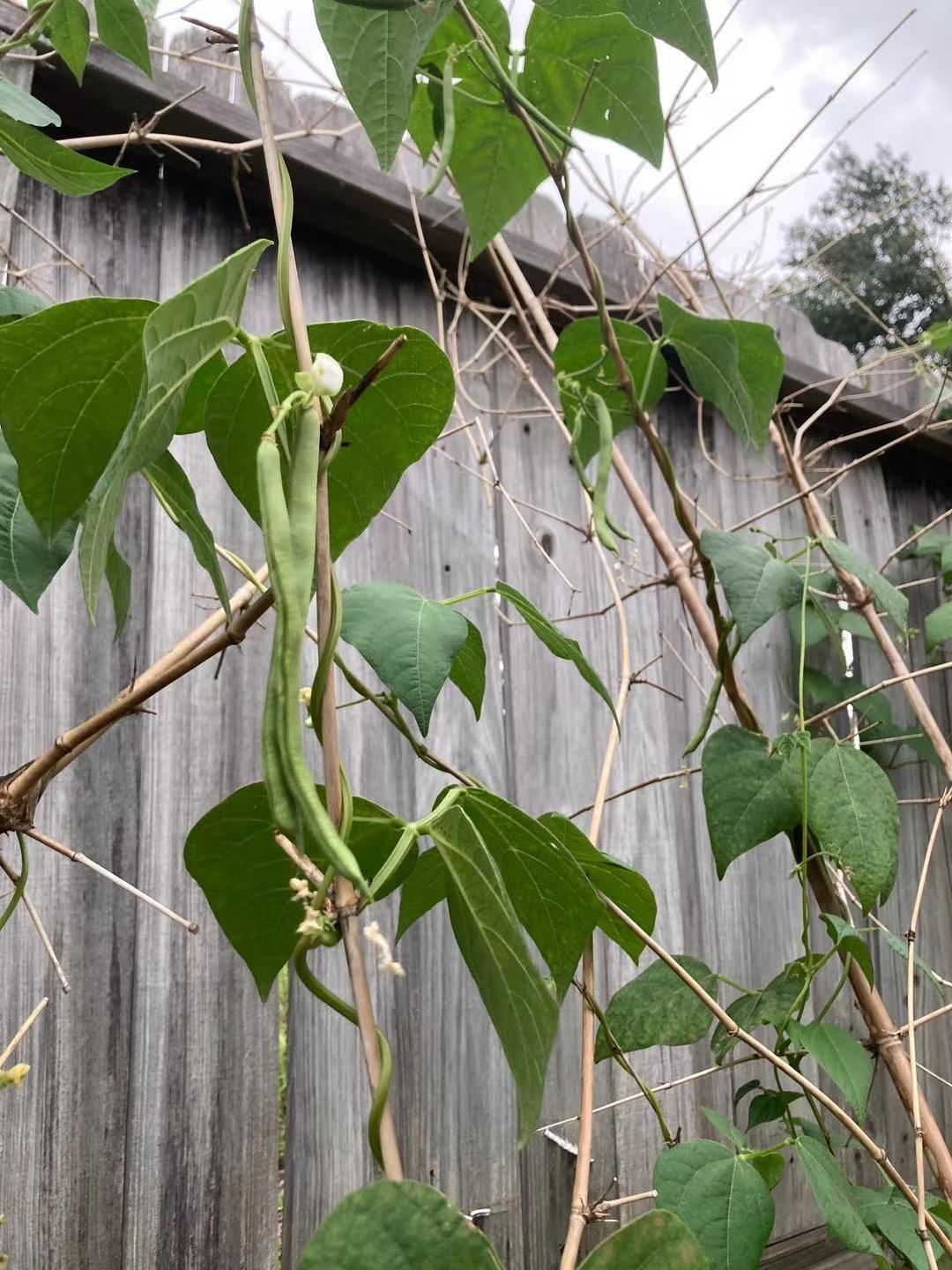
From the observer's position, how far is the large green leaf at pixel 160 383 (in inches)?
11.0

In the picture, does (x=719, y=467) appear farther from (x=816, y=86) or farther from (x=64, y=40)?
(x=64, y=40)

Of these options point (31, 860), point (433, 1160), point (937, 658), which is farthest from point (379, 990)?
→ point (937, 658)

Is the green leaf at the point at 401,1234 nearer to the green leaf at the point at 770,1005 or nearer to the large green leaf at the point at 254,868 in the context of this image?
the large green leaf at the point at 254,868

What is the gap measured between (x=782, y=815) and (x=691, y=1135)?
25.5 inches

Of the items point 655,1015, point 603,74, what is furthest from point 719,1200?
point 603,74

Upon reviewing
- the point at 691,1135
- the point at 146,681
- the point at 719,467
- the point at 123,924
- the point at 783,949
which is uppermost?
the point at 719,467

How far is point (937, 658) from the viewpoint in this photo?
5.52ft

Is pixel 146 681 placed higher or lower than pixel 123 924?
higher

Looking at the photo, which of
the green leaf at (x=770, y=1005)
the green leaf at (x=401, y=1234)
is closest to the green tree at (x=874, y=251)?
the green leaf at (x=770, y=1005)

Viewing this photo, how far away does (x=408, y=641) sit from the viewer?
475 millimetres

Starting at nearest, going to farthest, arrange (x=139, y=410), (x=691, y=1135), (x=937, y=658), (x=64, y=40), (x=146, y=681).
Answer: (x=139, y=410)
(x=146, y=681)
(x=64, y=40)
(x=691, y=1135)
(x=937, y=658)

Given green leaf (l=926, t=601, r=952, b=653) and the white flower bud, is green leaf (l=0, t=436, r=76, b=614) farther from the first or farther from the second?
green leaf (l=926, t=601, r=952, b=653)

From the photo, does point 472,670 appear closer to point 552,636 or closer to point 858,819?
point 552,636

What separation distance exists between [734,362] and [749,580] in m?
0.17
